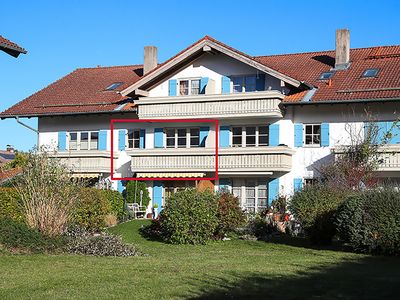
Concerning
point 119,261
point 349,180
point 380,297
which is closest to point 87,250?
point 119,261

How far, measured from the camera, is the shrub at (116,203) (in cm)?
3202

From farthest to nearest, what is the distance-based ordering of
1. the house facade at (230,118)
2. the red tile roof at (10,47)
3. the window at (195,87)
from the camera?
the window at (195,87)
the house facade at (230,118)
the red tile roof at (10,47)

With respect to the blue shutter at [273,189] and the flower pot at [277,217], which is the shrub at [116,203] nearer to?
the blue shutter at [273,189]

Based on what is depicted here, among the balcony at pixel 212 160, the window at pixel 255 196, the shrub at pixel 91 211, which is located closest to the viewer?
the shrub at pixel 91 211

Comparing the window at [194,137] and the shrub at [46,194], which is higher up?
the window at [194,137]

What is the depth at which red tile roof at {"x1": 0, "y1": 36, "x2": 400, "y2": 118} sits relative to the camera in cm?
3325

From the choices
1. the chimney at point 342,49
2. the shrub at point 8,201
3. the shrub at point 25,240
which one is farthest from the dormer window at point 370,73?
the shrub at point 25,240

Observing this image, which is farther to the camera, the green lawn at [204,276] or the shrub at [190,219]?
the shrub at [190,219]

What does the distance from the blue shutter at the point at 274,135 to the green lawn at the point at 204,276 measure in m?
14.2

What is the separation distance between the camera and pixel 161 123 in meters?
37.8

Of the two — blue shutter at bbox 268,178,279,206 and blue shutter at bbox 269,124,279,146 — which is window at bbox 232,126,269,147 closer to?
blue shutter at bbox 269,124,279,146

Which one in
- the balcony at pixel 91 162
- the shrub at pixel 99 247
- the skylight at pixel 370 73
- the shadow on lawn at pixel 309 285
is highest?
the skylight at pixel 370 73

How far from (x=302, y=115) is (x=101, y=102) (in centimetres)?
1181

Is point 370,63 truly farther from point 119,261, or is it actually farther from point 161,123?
point 119,261
